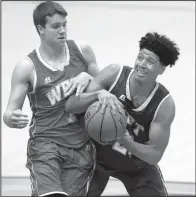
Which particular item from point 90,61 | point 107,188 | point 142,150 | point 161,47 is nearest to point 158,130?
point 142,150

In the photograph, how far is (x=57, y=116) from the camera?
4.30 metres

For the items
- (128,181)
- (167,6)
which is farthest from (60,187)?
(167,6)

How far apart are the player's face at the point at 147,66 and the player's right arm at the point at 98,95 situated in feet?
0.49

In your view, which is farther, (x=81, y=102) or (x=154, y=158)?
(x=154, y=158)

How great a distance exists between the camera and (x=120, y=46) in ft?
28.1

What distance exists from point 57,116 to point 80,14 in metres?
5.29

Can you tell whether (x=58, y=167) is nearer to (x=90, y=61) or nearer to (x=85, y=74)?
(x=85, y=74)

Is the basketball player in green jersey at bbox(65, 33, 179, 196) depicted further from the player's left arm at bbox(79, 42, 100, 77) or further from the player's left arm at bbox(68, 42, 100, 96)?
the player's left arm at bbox(79, 42, 100, 77)

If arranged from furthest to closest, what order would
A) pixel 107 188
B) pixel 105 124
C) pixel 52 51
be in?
pixel 107 188, pixel 52 51, pixel 105 124

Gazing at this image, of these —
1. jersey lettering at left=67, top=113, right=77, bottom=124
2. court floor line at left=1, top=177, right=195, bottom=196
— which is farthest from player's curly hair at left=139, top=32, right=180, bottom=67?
court floor line at left=1, top=177, right=195, bottom=196

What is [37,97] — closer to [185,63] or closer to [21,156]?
[21,156]

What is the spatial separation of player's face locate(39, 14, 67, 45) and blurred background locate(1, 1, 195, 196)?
1.75 metres

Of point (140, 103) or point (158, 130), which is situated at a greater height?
point (140, 103)

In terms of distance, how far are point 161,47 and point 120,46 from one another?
426 centimetres
